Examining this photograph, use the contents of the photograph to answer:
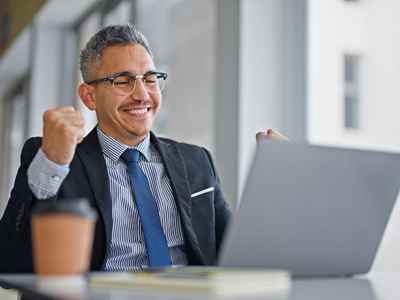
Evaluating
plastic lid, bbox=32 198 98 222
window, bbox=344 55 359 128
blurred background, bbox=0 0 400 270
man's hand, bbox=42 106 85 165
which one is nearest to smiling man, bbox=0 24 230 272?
man's hand, bbox=42 106 85 165

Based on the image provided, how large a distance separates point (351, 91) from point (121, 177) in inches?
50.1

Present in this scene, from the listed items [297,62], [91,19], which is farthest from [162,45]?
[297,62]

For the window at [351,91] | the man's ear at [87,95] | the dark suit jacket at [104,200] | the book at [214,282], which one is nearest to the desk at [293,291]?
the book at [214,282]

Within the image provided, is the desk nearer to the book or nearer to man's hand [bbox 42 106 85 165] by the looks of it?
the book

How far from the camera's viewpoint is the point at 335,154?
90cm

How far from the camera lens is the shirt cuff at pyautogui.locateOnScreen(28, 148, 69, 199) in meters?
1.18

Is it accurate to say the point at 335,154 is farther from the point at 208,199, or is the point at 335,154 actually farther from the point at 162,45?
the point at 162,45

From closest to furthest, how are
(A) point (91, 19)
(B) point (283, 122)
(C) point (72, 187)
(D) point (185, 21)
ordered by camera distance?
(C) point (72, 187)
(B) point (283, 122)
(D) point (185, 21)
(A) point (91, 19)

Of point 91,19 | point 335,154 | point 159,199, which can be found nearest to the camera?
point 335,154

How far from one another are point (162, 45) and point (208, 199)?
2595 mm

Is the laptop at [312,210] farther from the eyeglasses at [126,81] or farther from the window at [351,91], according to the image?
the window at [351,91]

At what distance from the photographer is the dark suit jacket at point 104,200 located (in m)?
1.30

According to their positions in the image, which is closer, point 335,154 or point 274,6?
point 335,154

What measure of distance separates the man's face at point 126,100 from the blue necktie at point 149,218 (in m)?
0.14
